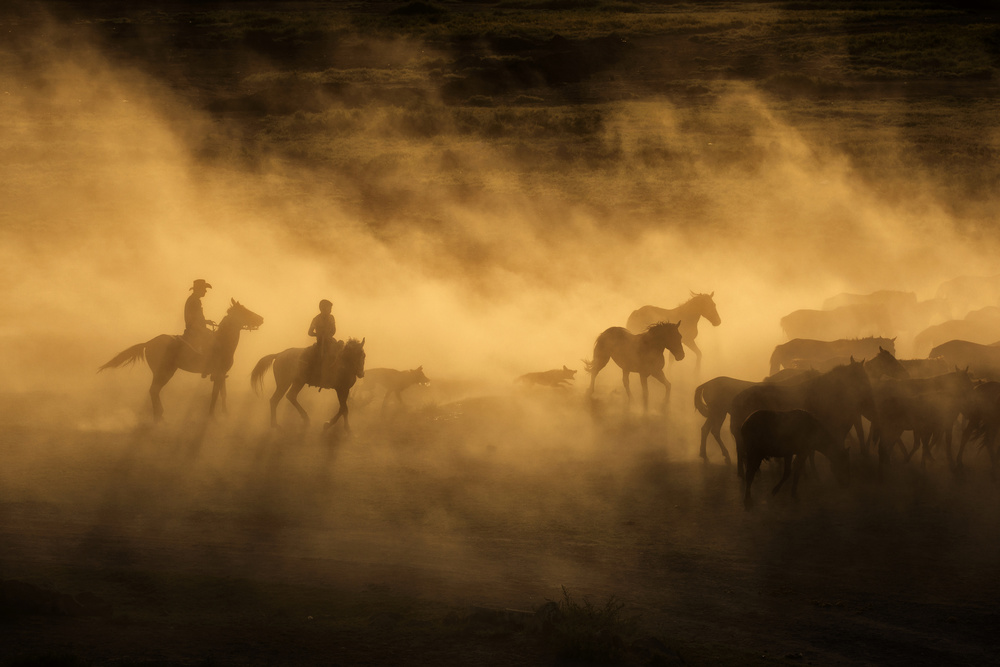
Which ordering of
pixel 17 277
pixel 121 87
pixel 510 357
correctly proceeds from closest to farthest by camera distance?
pixel 510 357, pixel 17 277, pixel 121 87

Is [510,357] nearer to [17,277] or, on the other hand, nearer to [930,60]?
[17,277]

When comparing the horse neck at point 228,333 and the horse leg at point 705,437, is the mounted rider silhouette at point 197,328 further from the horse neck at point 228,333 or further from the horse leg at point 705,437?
the horse leg at point 705,437

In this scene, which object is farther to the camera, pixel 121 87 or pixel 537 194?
pixel 121 87

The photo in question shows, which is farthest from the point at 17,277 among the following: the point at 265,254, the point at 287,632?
the point at 287,632

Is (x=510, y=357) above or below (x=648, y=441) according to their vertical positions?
above

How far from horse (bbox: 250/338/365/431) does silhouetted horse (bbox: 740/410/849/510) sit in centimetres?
633

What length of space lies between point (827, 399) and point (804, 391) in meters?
0.34

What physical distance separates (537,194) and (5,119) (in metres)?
23.3

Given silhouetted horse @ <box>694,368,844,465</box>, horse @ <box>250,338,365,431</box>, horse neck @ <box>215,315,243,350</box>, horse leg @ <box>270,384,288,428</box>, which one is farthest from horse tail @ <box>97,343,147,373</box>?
silhouetted horse @ <box>694,368,844,465</box>

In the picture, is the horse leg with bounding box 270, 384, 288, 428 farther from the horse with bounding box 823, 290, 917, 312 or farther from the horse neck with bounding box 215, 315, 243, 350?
the horse with bounding box 823, 290, 917, 312

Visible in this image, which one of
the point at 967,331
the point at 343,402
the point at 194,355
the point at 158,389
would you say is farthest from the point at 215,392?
the point at 967,331

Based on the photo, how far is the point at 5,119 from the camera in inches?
1644

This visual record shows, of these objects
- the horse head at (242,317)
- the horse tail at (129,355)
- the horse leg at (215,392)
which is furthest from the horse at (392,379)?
the horse tail at (129,355)

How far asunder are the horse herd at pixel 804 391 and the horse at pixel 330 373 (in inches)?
0.6
